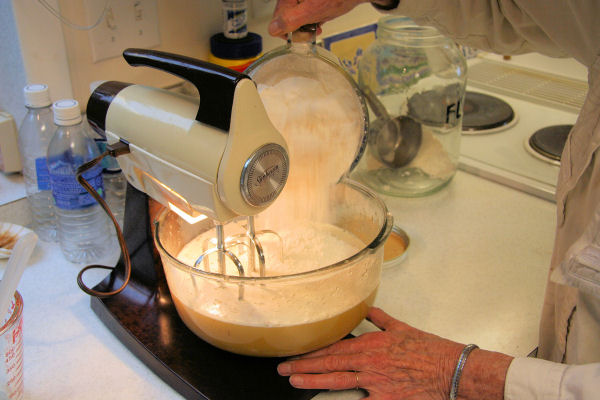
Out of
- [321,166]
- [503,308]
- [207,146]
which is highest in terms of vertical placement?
[207,146]

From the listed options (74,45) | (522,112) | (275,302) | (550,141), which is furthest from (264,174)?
(522,112)

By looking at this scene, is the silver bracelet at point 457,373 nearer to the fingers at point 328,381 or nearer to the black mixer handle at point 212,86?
the fingers at point 328,381

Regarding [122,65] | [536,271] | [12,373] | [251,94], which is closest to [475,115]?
[536,271]

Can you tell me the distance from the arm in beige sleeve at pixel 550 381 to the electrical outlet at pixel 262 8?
0.84 m

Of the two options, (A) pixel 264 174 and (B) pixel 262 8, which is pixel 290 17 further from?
(B) pixel 262 8

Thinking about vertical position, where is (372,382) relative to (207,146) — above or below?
below

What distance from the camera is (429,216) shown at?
113cm

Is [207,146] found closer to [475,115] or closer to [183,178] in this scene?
[183,178]

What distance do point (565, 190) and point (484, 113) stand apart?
30.9 inches

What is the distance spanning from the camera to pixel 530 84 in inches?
68.4

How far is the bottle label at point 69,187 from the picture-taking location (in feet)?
3.00

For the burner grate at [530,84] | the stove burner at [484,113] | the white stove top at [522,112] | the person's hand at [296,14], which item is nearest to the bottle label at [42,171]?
the person's hand at [296,14]

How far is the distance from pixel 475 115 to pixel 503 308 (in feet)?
2.43

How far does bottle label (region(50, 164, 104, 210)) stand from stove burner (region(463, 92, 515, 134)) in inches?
35.9
